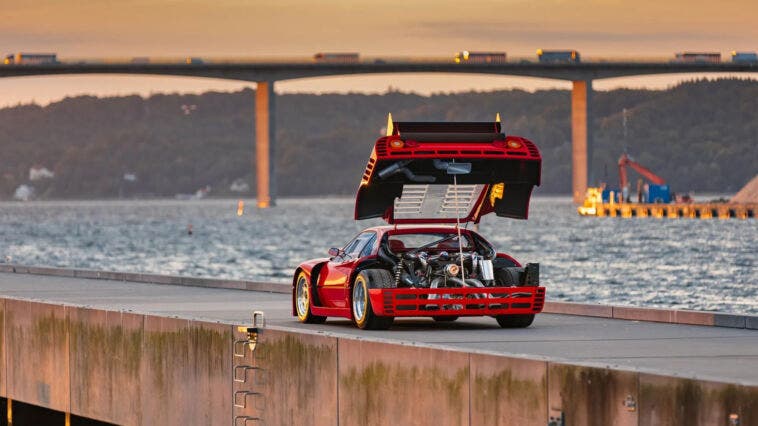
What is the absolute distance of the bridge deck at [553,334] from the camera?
1495 centimetres

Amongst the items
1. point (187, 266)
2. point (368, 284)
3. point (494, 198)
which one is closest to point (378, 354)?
point (368, 284)

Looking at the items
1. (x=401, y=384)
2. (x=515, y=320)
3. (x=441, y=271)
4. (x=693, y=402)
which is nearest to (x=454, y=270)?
(x=441, y=271)

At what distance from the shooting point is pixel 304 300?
Answer: 70.0ft

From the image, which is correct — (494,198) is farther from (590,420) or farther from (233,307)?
(590,420)

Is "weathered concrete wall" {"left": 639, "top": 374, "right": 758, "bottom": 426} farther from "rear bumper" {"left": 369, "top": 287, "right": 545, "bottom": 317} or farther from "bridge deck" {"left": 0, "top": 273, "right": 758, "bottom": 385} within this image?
"rear bumper" {"left": 369, "top": 287, "right": 545, "bottom": 317}

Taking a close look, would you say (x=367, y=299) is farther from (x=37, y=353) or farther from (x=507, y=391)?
(x=507, y=391)

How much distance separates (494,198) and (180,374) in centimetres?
450

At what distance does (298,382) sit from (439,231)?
14.8 ft

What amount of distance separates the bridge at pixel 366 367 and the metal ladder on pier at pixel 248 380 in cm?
2

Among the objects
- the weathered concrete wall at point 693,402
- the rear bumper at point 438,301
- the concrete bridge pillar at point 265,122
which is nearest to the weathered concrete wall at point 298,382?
the weathered concrete wall at point 693,402

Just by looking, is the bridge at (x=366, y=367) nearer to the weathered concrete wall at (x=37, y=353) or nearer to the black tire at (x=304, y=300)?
the weathered concrete wall at (x=37, y=353)

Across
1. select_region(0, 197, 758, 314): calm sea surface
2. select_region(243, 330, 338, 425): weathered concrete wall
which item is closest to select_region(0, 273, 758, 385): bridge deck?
select_region(243, 330, 338, 425): weathered concrete wall

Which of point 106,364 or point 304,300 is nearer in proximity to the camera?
point 106,364

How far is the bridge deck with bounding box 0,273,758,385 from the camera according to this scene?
14951 mm
